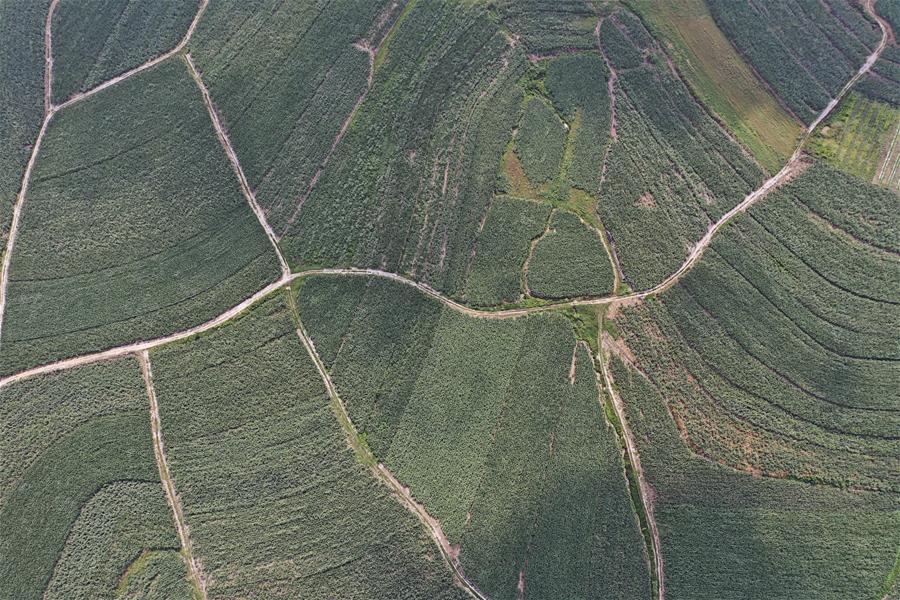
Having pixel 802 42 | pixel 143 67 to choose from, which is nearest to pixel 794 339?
pixel 802 42

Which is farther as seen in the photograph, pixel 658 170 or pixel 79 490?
pixel 658 170

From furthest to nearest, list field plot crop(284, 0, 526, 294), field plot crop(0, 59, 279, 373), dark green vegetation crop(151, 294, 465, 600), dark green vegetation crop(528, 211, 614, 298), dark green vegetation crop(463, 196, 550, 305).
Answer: field plot crop(284, 0, 526, 294), dark green vegetation crop(528, 211, 614, 298), dark green vegetation crop(463, 196, 550, 305), field plot crop(0, 59, 279, 373), dark green vegetation crop(151, 294, 465, 600)

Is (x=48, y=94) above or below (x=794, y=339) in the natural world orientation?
above

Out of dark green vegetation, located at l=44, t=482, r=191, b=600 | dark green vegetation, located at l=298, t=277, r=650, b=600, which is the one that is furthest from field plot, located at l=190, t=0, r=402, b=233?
dark green vegetation, located at l=44, t=482, r=191, b=600

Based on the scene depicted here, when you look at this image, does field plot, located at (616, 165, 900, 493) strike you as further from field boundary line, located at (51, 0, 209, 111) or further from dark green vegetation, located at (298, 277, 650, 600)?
field boundary line, located at (51, 0, 209, 111)

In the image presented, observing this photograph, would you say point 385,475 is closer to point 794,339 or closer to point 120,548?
point 120,548

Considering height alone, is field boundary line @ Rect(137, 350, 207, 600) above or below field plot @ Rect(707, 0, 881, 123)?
below

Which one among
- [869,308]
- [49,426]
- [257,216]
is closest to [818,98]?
[869,308]

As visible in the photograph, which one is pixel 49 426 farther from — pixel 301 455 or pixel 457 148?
pixel 457 148
